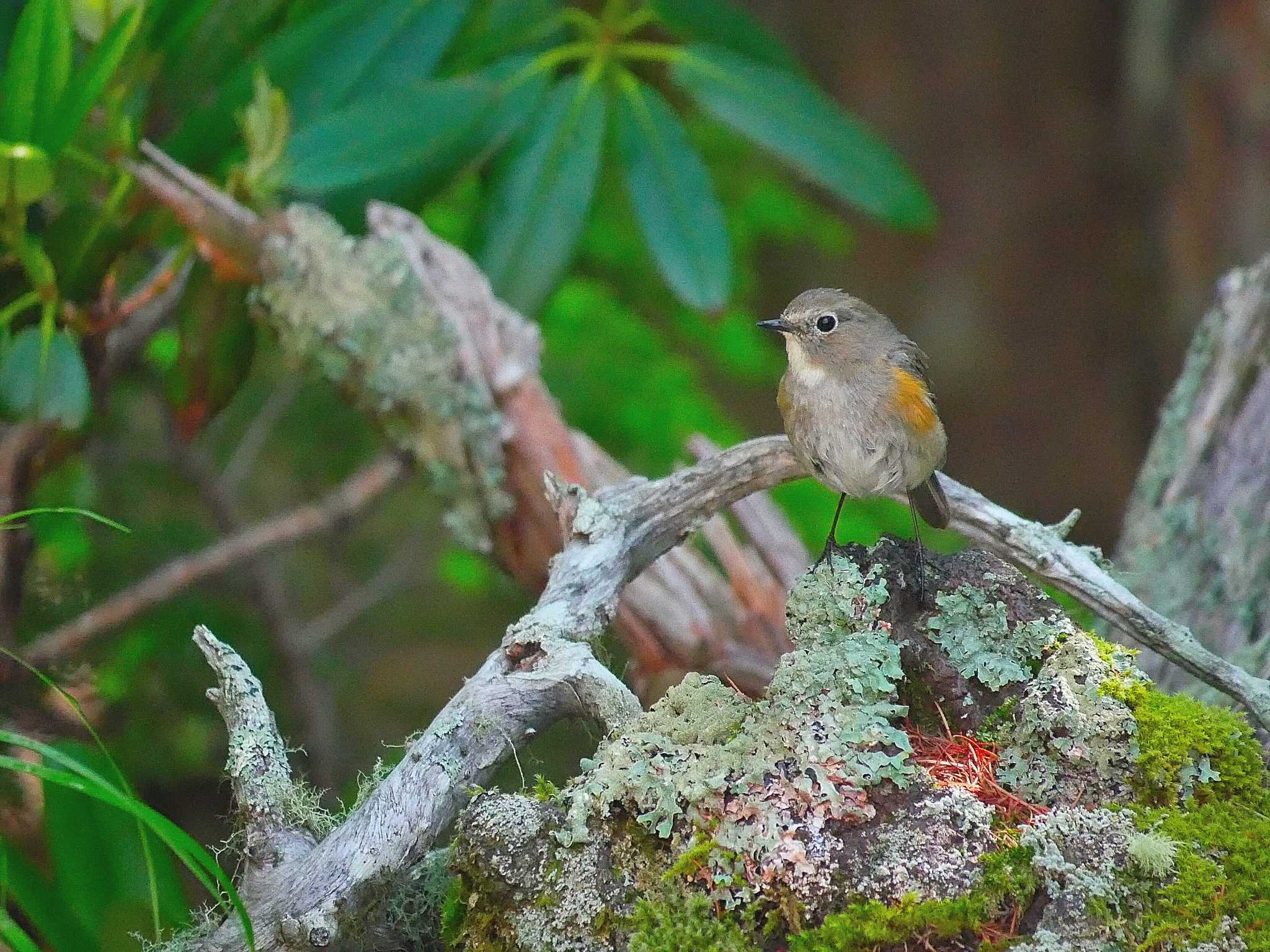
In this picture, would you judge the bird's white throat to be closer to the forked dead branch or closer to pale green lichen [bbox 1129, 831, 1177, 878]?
the forked dead branch

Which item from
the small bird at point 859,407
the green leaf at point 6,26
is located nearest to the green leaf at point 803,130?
the small bird at point 859,407

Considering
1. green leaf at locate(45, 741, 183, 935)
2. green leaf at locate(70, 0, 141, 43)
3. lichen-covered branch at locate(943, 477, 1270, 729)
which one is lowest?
green leaf at locate(45, 741, 183, 935)

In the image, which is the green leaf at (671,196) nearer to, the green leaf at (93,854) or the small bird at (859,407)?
the small bird at (859,407)

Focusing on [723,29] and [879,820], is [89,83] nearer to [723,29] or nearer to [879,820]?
[723,29]

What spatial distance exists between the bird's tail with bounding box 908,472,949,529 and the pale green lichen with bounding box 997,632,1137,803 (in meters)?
0.62

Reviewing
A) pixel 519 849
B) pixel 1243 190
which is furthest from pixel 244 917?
Answer: pixel 1243 190

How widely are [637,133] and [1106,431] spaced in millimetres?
4346

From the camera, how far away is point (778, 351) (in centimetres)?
554

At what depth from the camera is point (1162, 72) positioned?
568 cm

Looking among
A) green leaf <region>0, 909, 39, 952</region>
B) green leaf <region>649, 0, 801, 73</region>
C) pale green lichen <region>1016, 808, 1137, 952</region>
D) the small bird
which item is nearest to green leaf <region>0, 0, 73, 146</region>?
the small bird

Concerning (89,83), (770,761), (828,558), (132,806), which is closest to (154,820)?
(132,806)

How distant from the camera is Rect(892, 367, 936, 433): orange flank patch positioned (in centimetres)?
216

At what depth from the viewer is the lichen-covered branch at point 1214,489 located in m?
2.97

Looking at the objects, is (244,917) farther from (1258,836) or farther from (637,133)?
(637,133)
